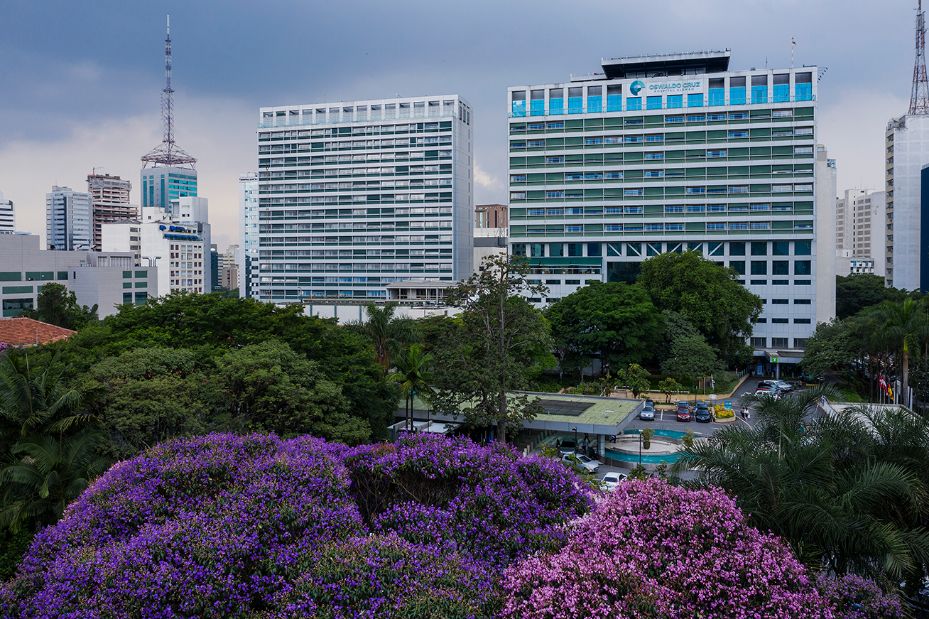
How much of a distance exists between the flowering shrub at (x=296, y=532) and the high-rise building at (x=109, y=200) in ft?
421

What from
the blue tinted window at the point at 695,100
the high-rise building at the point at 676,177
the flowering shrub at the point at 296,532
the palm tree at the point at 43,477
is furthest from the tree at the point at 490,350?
the blue tinted window at the point at 695,100

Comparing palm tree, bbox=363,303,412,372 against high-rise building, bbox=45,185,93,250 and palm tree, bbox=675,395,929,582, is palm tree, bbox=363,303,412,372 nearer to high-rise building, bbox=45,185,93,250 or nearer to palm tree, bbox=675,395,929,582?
palm tree, bbox=675,395,929,582

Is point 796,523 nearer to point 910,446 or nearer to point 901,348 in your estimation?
point 910,446

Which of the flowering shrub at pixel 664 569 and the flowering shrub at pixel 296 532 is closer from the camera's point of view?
the flowering shrub at pixel 664 569

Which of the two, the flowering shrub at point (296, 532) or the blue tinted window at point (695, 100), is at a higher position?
the blue tinted window at point (695, 100)

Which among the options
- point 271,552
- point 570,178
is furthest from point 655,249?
point 271,552

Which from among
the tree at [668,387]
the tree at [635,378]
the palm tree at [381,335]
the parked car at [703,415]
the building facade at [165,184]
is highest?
the building facade at [165,184]

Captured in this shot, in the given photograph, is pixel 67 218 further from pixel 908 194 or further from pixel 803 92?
pixel 908 194

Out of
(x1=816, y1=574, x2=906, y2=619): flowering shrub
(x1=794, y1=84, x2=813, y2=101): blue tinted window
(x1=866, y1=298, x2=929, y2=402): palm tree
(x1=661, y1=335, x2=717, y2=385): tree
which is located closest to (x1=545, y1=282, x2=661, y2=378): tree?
(x1=661, y1=335, x2=717, y2=385): tree

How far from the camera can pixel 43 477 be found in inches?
502

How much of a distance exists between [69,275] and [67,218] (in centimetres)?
7602

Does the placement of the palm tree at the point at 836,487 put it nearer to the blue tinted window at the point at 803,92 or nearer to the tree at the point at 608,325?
the tree at the point at 608,325

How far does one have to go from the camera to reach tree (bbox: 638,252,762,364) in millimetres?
40781

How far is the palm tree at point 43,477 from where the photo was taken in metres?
12.4
